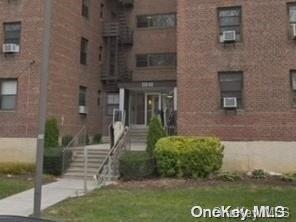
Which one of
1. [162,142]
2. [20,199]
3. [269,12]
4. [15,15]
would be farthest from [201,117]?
[15,15]

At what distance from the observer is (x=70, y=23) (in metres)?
23.9

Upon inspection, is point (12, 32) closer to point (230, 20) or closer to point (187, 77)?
point (187, 77)

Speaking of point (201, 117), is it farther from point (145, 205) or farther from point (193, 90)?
point (145, 205)

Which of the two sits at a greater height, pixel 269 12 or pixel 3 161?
pixel 269 12

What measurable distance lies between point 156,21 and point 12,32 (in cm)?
1040

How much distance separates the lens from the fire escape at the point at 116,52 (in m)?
28.3

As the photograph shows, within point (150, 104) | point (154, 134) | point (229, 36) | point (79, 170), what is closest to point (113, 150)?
point (79, 170)

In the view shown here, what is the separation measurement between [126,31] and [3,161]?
1199 cm

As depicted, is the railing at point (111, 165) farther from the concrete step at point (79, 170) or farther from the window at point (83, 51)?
the window at point (83, 51)

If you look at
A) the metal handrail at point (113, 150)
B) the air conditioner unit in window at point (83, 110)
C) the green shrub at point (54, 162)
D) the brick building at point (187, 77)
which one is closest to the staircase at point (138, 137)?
the brick building at point (187, 77)

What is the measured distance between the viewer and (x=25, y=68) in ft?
70.9

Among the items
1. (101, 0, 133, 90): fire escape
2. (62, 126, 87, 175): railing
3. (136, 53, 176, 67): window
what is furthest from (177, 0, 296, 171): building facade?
(101, 0, 133, 90): fire escape

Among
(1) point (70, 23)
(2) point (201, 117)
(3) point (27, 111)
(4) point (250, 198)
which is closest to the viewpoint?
(4) point (250, 198)

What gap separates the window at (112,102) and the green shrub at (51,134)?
801 cm
